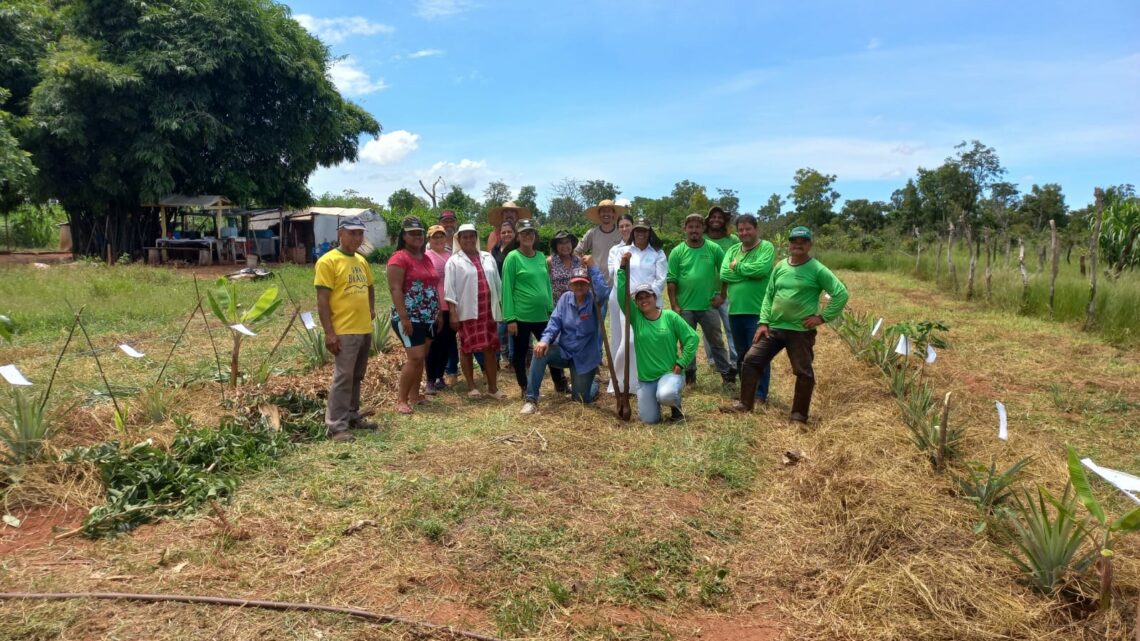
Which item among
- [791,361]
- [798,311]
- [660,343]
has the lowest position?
[791,361]

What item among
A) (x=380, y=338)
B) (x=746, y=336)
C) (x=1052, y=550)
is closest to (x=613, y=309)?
(x=746, y=336)

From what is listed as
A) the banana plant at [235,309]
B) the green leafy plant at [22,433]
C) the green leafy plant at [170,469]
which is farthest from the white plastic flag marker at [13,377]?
the banana plant at [235,309]

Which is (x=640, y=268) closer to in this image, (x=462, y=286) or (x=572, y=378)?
(x=572, y=378)

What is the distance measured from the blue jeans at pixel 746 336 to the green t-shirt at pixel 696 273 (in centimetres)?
35

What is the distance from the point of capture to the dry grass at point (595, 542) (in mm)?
2645

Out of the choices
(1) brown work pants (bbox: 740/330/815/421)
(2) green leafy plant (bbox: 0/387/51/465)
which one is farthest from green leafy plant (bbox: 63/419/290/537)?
(1) brown work pants (bbox: 740/330/815/421)

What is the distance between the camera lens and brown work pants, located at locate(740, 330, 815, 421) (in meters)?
5.01

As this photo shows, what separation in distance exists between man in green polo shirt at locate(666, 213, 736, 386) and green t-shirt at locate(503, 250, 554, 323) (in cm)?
122

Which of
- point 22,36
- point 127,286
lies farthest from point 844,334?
point 22,36

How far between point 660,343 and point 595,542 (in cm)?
222

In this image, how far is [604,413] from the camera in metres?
5.36

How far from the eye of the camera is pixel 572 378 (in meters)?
5.59

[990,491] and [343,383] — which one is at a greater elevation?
[343,383]

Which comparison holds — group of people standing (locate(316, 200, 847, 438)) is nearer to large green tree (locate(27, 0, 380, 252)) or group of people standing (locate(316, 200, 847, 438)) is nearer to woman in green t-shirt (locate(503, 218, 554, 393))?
woman in green t-shirt (locate(503, 218, 554, 393))
